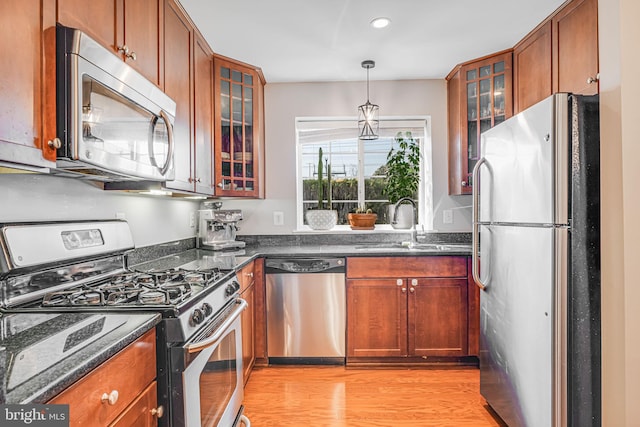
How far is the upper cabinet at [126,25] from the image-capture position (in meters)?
1.23

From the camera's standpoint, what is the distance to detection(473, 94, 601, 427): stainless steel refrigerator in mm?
1521

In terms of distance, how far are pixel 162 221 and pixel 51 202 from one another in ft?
3.24

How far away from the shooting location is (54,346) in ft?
2.92

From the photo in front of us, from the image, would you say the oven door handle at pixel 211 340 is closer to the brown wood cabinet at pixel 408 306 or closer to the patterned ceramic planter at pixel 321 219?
the brown wood cabinet at pixel 408 306

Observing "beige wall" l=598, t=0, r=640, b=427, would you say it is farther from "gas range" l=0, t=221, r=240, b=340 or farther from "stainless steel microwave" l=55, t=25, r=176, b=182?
"stainless steel microwave" l=55, t=25, r=176, b=182

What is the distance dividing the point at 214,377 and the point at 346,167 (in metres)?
2.39

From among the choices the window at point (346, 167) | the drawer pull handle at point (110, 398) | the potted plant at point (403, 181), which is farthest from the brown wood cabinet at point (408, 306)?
the drawer pull handle at point (110, 398)

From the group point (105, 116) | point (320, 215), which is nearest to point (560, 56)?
point (320, 215)

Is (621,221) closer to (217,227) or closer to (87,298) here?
(87,298)

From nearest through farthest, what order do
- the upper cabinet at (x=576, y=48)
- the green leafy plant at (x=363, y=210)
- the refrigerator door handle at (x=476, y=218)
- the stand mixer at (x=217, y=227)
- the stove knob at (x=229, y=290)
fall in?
the stove knob at (x=229, y=290) < the upper cabinet at (x=576, y=48) < the refrigerator door handle at (x=476, y=218) < the stand mixer at (x=217, y=227) < the green leafy plant at (x=363, y=210)

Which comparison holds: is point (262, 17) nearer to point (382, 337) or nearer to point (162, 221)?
point (162, 221)

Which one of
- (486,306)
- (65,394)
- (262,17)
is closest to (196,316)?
(65,394)

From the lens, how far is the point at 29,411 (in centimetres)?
68

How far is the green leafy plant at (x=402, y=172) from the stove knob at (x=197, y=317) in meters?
2.27
